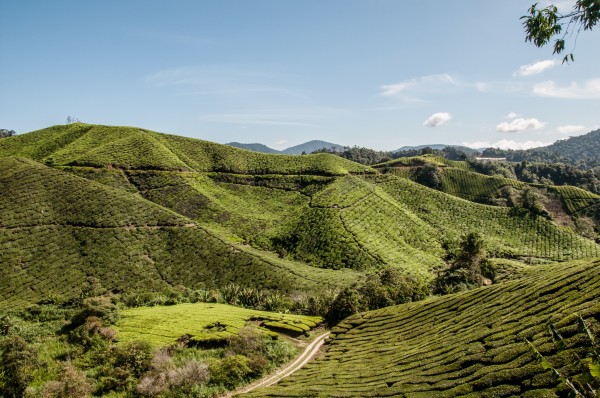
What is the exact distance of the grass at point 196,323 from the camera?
43.1m

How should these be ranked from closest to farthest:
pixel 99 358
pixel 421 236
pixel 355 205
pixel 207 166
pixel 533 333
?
1. pixel 533 333
2. pixel 99 358
3. pixel 421 236
4. pixel 355 205
5. pixel 207 166

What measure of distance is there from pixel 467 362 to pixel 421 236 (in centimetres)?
7616

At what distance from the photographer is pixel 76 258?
234ft

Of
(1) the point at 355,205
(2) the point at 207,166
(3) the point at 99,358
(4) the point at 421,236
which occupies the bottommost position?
A: (3) the point at 99,358

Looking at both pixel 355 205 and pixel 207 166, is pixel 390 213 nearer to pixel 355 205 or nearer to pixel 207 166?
pixel 355 205

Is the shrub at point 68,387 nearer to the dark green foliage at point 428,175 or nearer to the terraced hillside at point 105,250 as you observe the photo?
the terraced hillside at point 105,250

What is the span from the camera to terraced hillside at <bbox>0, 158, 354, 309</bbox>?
216ft

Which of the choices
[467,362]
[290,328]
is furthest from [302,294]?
[467,362]

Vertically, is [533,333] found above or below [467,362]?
above

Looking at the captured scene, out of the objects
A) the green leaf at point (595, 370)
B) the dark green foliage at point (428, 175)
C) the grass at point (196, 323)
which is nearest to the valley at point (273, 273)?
the grass at point (196, 323)

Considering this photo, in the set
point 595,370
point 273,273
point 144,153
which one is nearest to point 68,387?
point 595,370

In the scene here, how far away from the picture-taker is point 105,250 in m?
74.0

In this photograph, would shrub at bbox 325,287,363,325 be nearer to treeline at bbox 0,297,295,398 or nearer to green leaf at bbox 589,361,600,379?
treeline at bbox 0,297,295,398

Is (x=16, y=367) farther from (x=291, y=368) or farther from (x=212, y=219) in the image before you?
(x=212, y=219)
